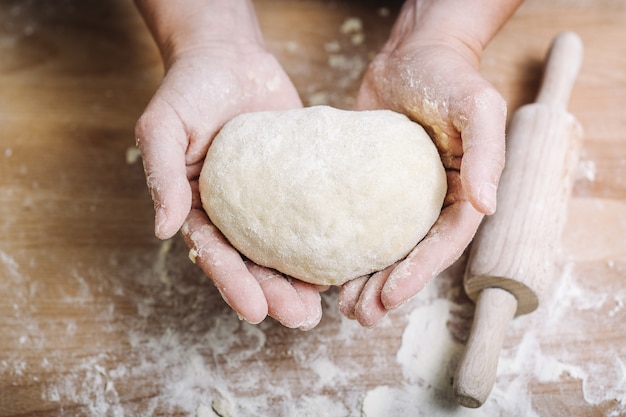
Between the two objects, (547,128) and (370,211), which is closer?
(370,211)

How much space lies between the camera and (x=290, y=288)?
130cm

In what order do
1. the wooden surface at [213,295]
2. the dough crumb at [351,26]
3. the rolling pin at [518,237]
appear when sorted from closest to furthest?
the rolling pin at [518,237] → the wooden surface at [213,295] → the dough crumb at [351,26]

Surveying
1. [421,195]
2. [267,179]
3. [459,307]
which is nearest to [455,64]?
[421,195]

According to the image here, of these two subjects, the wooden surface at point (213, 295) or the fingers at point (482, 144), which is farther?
the wooden surface at point (213, 295)

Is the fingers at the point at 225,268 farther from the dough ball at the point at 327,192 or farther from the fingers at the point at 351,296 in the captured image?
the fingers at the point at 351,296

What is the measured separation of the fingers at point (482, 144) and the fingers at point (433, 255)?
0.46 feet

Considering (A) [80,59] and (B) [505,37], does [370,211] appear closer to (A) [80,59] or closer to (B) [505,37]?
(B) [505,37]

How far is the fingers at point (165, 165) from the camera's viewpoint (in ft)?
3.98

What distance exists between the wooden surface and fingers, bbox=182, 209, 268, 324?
0.31 m

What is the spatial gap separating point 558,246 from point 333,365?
0.71m

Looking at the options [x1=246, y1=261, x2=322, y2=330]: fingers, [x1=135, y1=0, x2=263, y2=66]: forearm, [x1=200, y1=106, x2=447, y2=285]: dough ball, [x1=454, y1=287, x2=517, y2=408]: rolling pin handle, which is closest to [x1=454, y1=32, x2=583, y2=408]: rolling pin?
[x1=454, y1=287, x2=517, y2=408]: rolling pin handle

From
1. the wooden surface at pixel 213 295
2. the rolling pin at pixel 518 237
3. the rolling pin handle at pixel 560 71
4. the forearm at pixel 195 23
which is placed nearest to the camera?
the rolling pin at pixel 518 237

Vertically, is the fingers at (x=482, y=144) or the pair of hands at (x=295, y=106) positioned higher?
the fingers at (x=482, y=144)

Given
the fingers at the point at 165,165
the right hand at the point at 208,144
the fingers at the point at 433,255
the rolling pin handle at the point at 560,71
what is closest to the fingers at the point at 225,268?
the right hand at the point at 208,144
